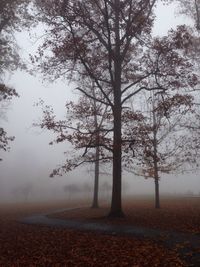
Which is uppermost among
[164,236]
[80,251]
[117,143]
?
[117,143]

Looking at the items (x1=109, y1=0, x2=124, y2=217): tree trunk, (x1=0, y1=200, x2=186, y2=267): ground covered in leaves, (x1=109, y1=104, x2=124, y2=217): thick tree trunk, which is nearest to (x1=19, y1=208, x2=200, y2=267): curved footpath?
(x1=0, y1=200, x2=186, y2=267): ground covered in leaves

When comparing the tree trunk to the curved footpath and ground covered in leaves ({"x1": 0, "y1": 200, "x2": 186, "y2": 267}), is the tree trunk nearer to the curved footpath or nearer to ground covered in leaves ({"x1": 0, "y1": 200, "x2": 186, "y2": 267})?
the curved footpath

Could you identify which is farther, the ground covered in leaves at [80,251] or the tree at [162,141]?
the tree at [162,141]

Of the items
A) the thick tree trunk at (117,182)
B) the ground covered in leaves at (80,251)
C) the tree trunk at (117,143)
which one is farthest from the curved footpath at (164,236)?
the tree trunk at (117,143)

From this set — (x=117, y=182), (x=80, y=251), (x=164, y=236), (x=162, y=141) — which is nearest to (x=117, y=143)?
(x=117, y=182)

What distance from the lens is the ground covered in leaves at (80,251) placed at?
8500 mm

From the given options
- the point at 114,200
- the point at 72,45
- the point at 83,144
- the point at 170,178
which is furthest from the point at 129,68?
the point at 170,178

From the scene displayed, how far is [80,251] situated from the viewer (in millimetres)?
9773

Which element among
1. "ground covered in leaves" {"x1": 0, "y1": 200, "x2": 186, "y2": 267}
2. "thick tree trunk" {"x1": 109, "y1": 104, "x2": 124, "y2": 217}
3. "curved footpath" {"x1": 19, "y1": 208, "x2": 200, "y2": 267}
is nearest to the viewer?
"ground covered in leaves" {"x1": 0, "y1": 200, "x2": 186, "y2": 267}

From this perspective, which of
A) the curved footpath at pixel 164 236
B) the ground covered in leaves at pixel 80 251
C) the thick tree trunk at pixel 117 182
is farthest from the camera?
the thick tree trunk at pixel 117 182

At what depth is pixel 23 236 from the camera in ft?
41.8

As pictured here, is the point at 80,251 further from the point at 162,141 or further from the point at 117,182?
the point at 162,141

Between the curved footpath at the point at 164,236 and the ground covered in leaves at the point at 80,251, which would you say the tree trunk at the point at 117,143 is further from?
the ground covered in leaves at the point at 80,251

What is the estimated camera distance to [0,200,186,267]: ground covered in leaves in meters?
8.50
